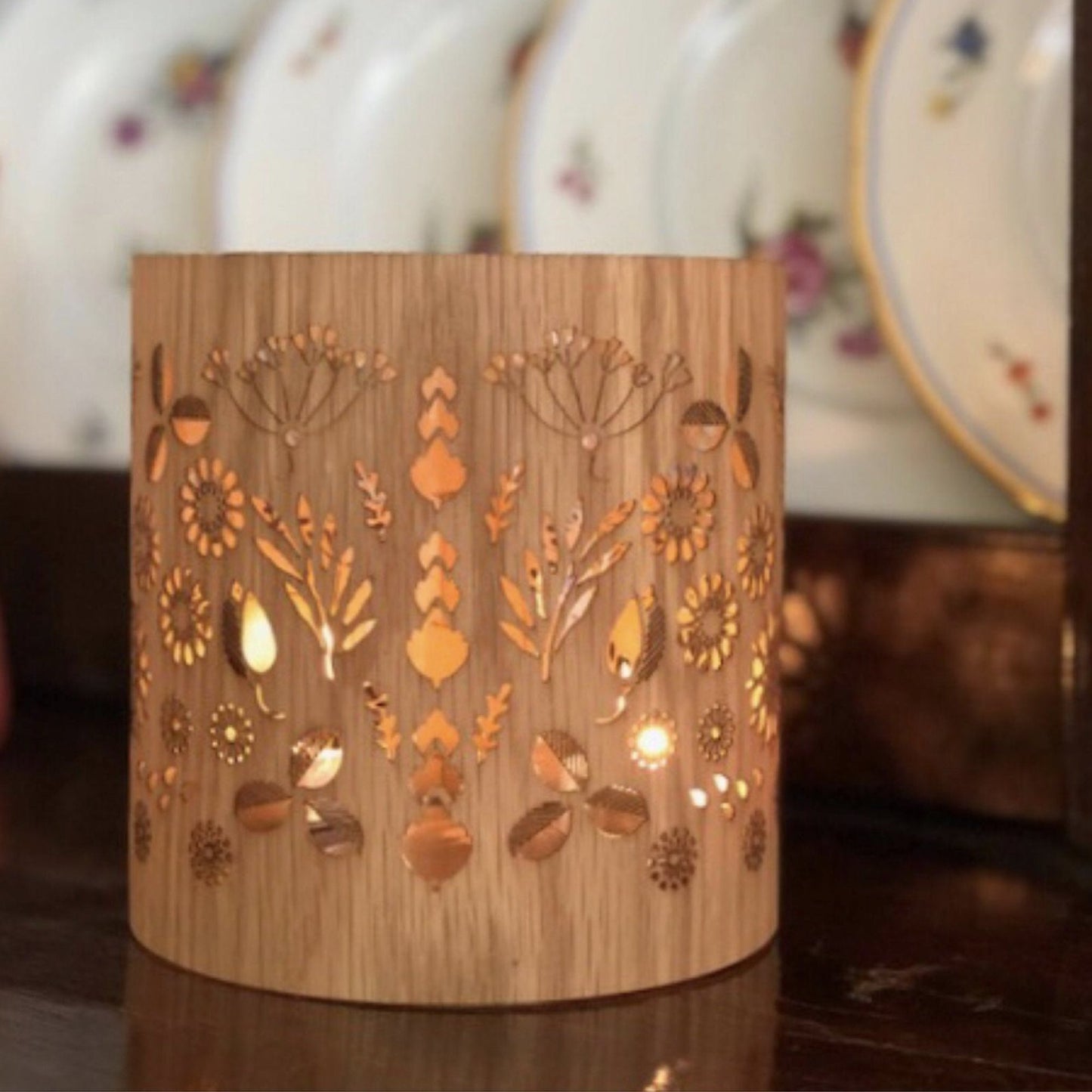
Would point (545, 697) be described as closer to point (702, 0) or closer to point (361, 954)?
point (361, 954)

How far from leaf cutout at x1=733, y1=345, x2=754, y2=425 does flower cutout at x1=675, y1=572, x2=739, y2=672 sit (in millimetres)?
46

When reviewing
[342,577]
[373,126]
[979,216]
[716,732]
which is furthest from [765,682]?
[373,126]

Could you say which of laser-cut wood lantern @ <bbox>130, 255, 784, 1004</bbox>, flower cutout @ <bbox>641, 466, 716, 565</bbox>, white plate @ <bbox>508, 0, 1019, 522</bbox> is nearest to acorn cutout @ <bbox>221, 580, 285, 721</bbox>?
laser-cut wood lantern @ <bbox>130, 255, 784, 1004</bbox>

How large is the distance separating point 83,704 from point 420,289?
501 millimetres

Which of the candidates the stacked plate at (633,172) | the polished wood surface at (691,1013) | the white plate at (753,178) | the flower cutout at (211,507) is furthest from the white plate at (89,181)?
the flower cutout at (211,507)

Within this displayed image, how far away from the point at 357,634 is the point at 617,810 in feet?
0.28

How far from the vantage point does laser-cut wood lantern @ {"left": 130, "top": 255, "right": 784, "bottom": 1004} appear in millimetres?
557

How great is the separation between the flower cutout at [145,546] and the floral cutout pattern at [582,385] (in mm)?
116

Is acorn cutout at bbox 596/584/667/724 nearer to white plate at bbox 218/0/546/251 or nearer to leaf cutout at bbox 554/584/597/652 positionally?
leaf cutout at bbox 554/584/597/652

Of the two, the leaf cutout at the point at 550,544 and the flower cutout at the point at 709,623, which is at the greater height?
the leaf cutout at the point at 550,544

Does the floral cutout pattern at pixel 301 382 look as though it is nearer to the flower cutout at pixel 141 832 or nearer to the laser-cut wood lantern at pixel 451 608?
the laser-cut wood lantern at pixel 451 608

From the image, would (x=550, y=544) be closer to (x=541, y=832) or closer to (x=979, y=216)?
(x=541, y=832)

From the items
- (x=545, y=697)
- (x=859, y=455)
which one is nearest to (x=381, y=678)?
(x=545, y=697)

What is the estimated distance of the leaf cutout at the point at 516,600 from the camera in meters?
0.56
